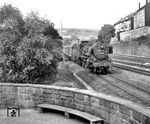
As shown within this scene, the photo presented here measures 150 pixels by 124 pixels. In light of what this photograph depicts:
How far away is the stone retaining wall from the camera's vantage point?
181 inches

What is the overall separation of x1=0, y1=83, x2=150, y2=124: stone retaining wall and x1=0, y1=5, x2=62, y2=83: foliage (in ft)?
11.6

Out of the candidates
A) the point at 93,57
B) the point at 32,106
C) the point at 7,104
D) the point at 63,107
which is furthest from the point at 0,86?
the point at 93,57

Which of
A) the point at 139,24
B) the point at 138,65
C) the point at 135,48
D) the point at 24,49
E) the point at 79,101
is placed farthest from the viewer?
the point at 139,24

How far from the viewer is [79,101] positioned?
246 inches

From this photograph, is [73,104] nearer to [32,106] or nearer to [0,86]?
[32,106]

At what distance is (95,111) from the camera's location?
5785 millimetres

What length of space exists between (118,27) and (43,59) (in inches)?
2575

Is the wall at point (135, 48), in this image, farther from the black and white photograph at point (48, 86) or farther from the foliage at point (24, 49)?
the foliage at point (24, 49)

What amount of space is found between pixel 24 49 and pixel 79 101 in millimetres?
5913

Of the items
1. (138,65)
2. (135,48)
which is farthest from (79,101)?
(135,48)

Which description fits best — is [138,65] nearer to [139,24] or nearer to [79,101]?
[79,101]

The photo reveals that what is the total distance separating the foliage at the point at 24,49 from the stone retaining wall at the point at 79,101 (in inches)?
140

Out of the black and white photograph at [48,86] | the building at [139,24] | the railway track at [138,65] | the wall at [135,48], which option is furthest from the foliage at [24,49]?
the building at [139,24]

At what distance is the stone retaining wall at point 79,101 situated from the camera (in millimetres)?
4600
